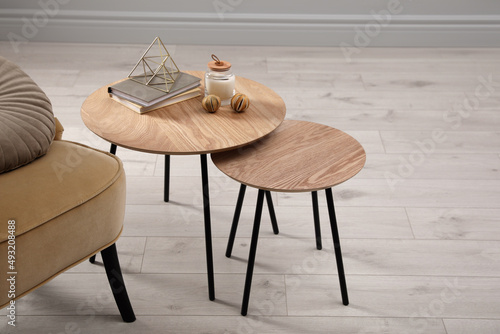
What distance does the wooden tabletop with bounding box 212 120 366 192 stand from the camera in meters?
1.30

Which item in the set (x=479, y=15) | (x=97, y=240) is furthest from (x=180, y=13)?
(x=97, y=240)

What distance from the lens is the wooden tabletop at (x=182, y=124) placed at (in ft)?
4.45

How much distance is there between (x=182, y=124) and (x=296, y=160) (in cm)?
32

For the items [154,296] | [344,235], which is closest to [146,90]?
[154,296]

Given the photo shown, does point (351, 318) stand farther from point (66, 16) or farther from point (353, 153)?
point (66, 16)

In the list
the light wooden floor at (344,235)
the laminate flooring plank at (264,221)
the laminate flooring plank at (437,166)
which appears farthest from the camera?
the laminate flooring plank at (437,166)

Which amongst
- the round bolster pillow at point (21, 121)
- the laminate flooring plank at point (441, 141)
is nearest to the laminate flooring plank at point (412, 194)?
the laminate flooring plank at point (441, 141)

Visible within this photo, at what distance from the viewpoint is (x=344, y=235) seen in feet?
5.86

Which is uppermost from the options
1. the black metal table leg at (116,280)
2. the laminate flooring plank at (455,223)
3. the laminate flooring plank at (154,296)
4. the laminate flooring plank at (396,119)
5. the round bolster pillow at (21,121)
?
the round bolster pillow at (21,121)

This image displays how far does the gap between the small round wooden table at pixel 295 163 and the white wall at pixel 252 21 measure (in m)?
1.74

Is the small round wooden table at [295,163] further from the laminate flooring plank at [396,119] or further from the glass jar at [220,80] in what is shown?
the laminate flooring plank at [396,119]

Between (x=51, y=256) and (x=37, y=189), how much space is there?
149 millimetres

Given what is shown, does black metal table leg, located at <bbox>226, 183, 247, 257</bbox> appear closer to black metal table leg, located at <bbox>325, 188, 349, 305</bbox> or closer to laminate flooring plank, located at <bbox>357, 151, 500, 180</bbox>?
black metal table leg, located at <bbox>325, 188, 349, 305</bbox>

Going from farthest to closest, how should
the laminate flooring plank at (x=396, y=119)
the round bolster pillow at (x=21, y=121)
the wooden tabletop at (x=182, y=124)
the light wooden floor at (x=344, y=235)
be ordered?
the laminate flooring plank at (x=396, y=119) < the light wooden floor at (x=344, y=235) < the wooden tabletop at (x=182, y=124) < the round bolster pillow at (x=21, y=121)
